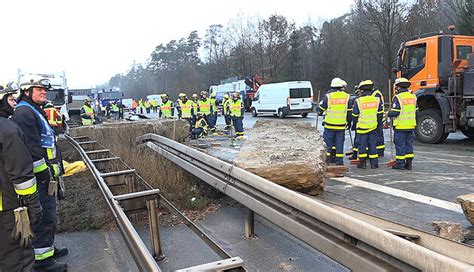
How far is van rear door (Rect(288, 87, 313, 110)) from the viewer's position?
77.0 feet

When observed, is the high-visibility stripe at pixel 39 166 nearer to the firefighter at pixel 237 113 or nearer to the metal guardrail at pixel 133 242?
the metal guardrail at pixel 133 242

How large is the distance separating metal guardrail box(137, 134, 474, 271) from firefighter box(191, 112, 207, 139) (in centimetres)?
1079

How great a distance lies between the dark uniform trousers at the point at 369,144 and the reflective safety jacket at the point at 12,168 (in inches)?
248

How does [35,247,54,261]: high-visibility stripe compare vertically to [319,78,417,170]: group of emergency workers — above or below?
below

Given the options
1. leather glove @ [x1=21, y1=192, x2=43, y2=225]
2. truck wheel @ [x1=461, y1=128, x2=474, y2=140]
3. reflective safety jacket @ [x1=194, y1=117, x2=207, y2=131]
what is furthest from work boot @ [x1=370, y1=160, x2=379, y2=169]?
reflective safety jacket @ [x1=194, y1=117, x2=207, y2=131]

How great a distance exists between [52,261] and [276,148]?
3.36 m

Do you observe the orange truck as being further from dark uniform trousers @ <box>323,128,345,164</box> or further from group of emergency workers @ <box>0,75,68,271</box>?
group of emergency workers @ <box>0,75,68,271</box>

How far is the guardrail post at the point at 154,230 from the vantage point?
Result: 3789 millimetres

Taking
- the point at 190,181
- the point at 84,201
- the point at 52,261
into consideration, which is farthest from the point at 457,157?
the point at 52,261

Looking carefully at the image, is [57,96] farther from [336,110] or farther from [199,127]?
[336,110]

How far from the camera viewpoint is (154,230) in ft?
12.4

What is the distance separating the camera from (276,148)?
230 inches

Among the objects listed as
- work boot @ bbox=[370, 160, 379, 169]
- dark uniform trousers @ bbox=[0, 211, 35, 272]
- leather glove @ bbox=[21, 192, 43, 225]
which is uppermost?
leather glove @ bbox=[21, 192, 43, 225]

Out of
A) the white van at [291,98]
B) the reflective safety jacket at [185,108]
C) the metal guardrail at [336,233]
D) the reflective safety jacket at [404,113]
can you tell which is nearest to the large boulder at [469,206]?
the metal guardrail at [336,233]
